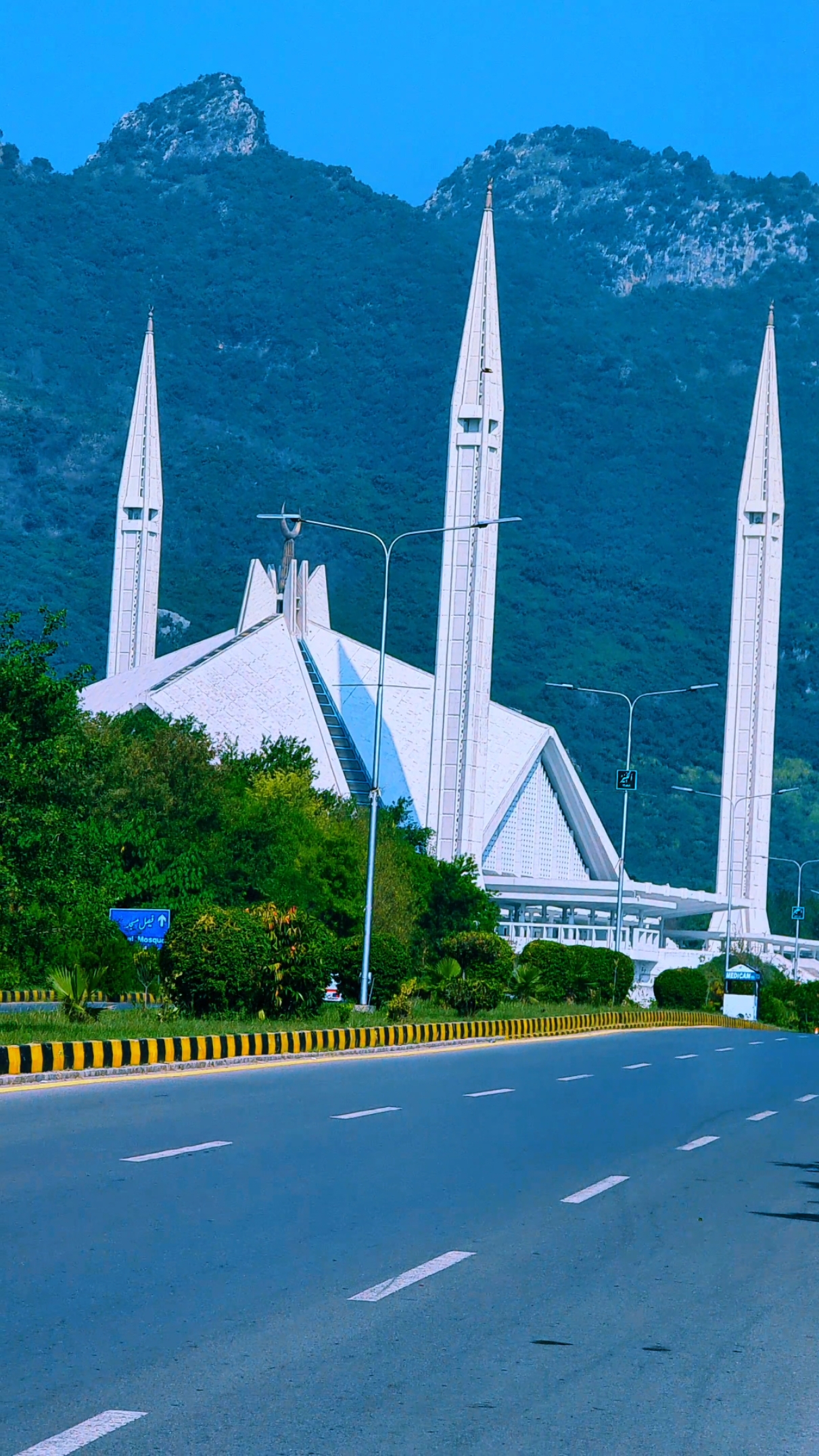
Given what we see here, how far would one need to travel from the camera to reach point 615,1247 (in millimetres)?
8703

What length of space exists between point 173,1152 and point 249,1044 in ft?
33.4

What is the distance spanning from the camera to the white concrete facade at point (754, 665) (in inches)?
3155

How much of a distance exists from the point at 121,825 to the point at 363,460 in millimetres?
123717

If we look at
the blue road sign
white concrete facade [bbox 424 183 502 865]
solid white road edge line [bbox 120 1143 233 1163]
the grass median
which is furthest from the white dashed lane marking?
white concrete facade [bbox 424 183 502 865]

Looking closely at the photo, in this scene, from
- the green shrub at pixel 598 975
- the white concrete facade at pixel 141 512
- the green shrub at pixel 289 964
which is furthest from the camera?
the white concrete facade at pixel 141 512

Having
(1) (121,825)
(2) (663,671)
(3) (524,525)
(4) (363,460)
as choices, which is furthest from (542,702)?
(1) (121,825)

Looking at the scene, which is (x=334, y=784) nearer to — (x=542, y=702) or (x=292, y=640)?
(x=292, y=640)

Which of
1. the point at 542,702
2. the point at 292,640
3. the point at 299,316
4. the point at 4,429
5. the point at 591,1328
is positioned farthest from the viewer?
the point at 299,316

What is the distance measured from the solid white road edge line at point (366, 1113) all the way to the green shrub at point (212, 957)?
993 centimetres

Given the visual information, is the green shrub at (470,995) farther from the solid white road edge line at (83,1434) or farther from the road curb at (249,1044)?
the solid white road edge line at (83,1434)

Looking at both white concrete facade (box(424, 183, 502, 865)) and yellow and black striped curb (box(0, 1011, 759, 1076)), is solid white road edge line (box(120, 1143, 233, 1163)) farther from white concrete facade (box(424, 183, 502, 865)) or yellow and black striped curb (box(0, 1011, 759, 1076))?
white concrete facade (box(424, 183, 502, 865))

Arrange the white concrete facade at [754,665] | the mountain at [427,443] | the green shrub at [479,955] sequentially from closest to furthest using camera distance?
the green shrub at [479,955] → the white concrete facade at [754,665] → the mountain at [427,443]

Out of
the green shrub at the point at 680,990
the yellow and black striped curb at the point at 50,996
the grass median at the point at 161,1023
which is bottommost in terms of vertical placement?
the green shrub at the point at 680,990

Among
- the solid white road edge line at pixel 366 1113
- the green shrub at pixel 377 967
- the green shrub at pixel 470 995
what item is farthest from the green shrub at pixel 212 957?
the solid white road edge line at pixel 366 1113
